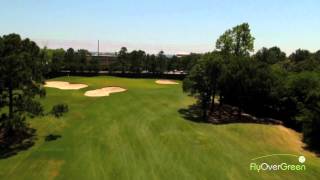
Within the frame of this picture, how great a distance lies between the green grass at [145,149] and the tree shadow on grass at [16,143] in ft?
2.70

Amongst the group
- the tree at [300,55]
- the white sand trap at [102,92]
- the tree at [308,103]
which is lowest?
the white sand trap at [102,92]

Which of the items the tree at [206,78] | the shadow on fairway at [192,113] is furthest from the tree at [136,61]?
the tree at [206,78]

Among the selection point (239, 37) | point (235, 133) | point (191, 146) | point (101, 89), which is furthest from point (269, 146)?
point (239, 37)

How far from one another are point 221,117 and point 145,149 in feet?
72.8

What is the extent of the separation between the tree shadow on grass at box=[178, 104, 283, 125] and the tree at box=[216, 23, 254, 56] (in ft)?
77.3

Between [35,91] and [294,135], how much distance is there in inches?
1054

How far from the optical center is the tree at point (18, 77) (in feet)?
113

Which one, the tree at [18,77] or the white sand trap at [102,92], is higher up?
the tree at [18,77]

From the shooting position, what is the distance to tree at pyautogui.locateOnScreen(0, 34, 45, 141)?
34500 mm

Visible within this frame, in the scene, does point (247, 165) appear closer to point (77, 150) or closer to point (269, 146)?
point (269, 146)

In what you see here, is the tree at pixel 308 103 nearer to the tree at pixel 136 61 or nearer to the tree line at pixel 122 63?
the tree line at pixel 122 63

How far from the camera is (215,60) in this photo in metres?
50.5

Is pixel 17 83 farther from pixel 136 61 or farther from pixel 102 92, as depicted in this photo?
pixel 136 61

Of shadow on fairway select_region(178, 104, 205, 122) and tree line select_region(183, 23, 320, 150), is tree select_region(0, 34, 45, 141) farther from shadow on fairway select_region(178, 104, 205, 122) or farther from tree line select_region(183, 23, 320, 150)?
tree line select_region(183, 23, 320, 150)
